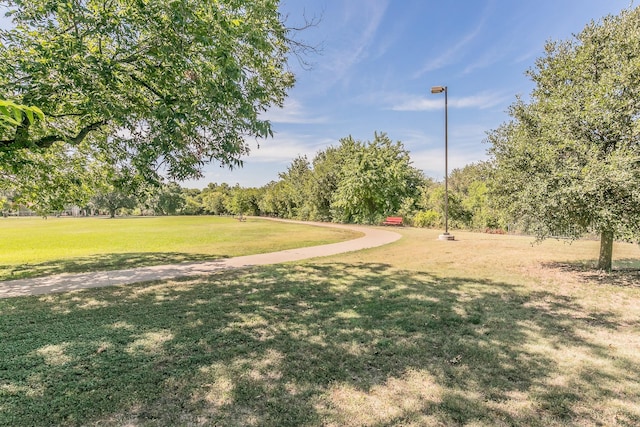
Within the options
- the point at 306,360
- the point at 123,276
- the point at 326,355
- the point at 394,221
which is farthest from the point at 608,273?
the point at 394,221

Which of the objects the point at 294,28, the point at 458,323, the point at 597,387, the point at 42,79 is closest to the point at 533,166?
the point at 458,323

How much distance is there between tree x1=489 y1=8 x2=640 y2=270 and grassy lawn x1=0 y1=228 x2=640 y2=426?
5.25 feet

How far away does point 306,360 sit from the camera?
11.7 ft

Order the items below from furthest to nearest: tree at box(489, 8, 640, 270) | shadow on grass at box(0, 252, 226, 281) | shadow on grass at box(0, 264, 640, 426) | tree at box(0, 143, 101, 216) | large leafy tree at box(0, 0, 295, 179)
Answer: shadow on grass at box(0, 252, 226, 281) → tree at box(0, 143, 101, 216) → tree at box(489, 8, 640, 270) → large leafy tree at box(0, 0, 295, 179) → shadow on grass at box(0, 264, 640, 426)

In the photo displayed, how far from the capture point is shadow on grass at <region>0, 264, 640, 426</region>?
2.67 m

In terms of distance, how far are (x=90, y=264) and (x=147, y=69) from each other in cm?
752

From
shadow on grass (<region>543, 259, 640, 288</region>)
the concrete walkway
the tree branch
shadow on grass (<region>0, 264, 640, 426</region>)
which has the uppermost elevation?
the tree branch

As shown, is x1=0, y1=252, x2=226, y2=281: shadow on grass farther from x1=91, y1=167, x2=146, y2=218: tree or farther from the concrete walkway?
x1=91, y1=167, x2=146, y2=218: tree

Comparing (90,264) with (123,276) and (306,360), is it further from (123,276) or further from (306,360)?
(306,360)

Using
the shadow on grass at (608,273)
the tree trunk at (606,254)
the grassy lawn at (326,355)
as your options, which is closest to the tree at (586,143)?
the tree trunk at (606,254)

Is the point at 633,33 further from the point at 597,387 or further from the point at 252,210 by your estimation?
the point at 252,210

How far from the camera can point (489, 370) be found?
3.32 meters

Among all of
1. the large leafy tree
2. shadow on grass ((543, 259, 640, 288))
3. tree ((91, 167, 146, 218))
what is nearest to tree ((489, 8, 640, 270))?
shadow on grass ((543, 259, 640, 288))

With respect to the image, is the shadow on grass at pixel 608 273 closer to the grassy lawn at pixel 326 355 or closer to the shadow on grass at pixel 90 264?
the grassy lawn at pixel 326 355
